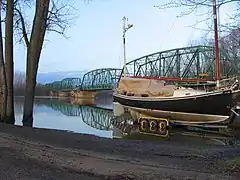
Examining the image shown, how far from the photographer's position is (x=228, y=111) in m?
28.2

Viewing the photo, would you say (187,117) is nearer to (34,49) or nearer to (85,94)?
(34,49)

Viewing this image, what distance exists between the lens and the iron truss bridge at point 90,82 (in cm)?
10640

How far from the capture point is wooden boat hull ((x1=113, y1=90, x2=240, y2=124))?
91.7 ft

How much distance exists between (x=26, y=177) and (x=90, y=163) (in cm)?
192

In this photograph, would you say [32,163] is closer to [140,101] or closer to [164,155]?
[164,155]

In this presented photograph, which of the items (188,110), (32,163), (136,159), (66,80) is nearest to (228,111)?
(188,110)

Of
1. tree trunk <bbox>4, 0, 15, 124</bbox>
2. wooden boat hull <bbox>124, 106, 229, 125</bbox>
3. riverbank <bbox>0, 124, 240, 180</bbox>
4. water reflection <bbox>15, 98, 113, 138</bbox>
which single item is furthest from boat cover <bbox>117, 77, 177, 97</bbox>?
riverbank <bbox>0, 124, 240, 180</bbox>

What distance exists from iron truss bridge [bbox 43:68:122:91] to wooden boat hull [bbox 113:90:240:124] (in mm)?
67099

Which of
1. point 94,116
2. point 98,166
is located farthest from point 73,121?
point 98,166

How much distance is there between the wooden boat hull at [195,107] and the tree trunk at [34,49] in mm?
11070

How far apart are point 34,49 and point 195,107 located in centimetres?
1281

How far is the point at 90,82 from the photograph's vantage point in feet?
377

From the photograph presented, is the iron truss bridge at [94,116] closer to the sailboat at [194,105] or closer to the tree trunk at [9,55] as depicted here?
the sailboat at [194,105]

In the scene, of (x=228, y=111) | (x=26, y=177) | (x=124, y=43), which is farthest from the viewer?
(x=124, y=43)
